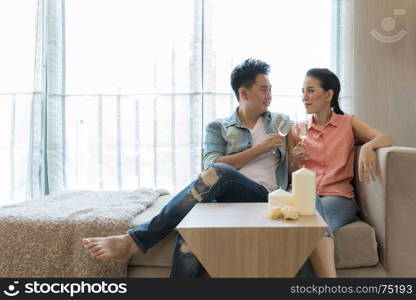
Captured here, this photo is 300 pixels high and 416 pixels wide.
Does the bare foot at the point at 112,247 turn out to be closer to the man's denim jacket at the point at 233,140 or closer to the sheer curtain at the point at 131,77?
the man's denim jacket at the point at 233,140

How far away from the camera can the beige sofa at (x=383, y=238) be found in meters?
1.63

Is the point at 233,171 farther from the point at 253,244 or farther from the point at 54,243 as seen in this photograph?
the point at 54,243

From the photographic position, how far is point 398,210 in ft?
5.36

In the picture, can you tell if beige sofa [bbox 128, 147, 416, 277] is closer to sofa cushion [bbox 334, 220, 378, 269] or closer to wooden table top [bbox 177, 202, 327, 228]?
sofa cushion [bbox 334, 220, 378, 269]

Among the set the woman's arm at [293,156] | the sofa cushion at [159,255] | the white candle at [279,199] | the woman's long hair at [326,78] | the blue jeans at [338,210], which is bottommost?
the sofa cushion at [159,255]

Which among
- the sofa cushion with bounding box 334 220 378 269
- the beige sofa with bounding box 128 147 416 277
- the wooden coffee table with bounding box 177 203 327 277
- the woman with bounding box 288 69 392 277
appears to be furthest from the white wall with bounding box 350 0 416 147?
the wooden coffee table with bounding box 177 203 327 277

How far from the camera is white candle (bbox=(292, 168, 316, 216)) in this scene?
55.4 inches

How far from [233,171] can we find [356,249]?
1.66 feet

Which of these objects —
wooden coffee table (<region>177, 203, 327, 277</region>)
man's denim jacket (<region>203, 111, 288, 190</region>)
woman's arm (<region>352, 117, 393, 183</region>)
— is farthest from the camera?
man's denim jacket (<region>203, 111, 288, 190</region>)

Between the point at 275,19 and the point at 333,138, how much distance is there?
1323 millimetres

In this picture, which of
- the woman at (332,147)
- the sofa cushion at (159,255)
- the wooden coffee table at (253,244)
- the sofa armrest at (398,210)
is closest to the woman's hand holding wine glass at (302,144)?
the woman at (332,147)

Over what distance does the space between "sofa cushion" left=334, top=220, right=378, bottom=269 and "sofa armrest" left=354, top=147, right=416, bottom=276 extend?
0.04 metres

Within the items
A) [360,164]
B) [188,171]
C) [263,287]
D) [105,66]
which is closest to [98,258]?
[263,287]

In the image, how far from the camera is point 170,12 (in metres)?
3.15
